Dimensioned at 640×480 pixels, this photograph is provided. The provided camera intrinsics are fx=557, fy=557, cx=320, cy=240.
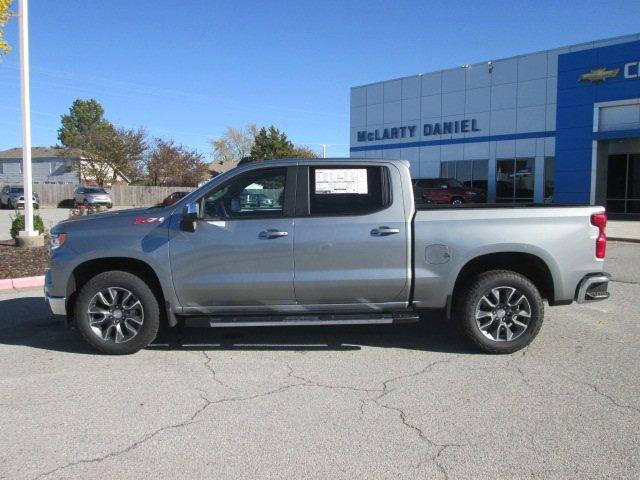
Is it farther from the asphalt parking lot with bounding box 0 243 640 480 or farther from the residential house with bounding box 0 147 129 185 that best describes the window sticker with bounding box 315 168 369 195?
the residential house with bounding box 0 147 129 185

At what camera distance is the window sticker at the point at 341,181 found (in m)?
5.46

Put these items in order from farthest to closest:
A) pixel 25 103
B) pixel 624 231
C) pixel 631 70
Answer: pixel 631 70
pixel 624 231
pixel 25 103

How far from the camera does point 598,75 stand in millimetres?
25891

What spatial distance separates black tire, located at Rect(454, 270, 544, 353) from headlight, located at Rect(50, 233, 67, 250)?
12.9ft

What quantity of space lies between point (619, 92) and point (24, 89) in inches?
945

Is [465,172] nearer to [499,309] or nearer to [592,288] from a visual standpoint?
→ [592,288]

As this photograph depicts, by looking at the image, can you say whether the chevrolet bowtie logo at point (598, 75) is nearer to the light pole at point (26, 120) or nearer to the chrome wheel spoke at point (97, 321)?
the light pole at point (26, 120)

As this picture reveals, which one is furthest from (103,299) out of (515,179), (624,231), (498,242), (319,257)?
(515,179)

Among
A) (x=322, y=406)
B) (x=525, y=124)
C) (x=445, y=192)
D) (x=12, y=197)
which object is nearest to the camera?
(x=322, y=406)

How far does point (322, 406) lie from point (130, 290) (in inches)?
90.6

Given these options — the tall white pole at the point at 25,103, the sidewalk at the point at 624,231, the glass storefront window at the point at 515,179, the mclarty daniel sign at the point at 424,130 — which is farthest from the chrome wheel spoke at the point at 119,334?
the mclarty daniel sign at the point at 424,130

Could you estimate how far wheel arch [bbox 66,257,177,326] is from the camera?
5.47 meters

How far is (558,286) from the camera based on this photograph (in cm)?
542

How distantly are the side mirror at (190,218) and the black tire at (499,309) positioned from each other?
268 centimetres
